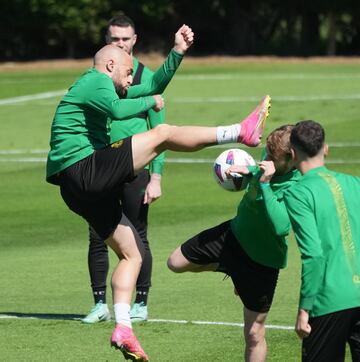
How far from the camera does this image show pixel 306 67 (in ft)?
146

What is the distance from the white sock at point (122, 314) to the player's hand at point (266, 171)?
2.03 m

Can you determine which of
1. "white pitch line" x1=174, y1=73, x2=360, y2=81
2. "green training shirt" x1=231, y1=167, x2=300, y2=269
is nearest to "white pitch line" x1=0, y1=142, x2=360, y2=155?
"white pitch line" x1=174, y1=73, x2=360, y2=81

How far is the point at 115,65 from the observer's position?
30.9 feet

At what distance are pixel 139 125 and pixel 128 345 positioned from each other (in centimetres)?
291

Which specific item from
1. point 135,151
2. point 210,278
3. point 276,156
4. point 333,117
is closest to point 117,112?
point 135,151

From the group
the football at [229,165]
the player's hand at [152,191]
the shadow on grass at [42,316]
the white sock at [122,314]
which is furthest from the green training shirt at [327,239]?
the shadow on grass at [42,316]

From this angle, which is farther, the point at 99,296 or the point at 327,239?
the point at 99,296

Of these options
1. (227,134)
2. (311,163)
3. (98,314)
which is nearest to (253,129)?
(227,134)

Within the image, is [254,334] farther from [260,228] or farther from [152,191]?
[152,191]

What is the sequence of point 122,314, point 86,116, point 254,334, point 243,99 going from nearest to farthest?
1. point 254,334
2. point 122,314
3. point 86,116
4. point 243,99

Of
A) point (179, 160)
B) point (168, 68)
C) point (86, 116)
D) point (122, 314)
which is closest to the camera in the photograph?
point (122, 314)

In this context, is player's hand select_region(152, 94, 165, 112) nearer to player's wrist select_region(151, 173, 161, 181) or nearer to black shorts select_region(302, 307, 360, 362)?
player's wrist select_region(151, 173, 161, 181)

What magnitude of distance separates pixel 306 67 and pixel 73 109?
117 ft

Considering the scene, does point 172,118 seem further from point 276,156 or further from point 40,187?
point 276,156
